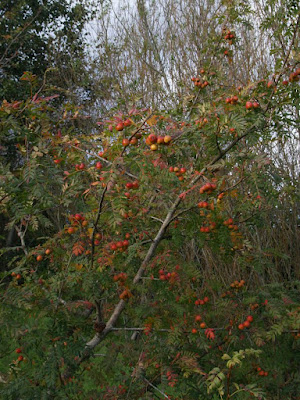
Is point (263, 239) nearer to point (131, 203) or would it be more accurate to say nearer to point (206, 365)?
point (206, 365)

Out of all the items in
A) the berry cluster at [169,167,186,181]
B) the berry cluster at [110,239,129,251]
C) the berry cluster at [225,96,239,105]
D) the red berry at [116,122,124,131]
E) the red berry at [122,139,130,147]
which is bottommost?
the berry cluster at [110,239,129,251]

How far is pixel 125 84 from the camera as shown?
5.76 metres

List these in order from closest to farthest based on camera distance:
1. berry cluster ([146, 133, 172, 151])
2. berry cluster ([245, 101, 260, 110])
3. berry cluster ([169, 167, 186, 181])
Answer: berry cluster ([146, 133, 172, 151]) < berry cluster ([245, 101, 260, 110]) < berry cluster ([169, 167, 186, 181])

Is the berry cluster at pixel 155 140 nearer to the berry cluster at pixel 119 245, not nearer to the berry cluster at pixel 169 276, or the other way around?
the berry cluster at pixel 119 245

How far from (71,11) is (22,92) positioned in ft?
6.74

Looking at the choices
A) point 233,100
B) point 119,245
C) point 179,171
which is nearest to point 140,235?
point 119,245

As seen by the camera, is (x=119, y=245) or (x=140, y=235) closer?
(x=119, y=245)

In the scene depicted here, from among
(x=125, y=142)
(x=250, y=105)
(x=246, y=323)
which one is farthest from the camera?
(x=246, y=323)

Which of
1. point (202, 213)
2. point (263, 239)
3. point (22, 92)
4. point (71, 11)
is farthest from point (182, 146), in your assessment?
point (71, 11)

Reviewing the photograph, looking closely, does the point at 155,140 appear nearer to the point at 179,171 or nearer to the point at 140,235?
the point at 179,171

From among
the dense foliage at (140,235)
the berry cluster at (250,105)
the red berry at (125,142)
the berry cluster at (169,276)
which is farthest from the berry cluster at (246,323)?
the red berry at (125,142)

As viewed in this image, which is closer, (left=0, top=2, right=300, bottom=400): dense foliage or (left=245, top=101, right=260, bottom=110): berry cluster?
(left=0, top=2, right=300, bottom=400): dense foliage

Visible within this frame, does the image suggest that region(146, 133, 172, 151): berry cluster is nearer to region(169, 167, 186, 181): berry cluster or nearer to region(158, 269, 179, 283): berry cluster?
region(169, 167, 186, 181): berry cluster

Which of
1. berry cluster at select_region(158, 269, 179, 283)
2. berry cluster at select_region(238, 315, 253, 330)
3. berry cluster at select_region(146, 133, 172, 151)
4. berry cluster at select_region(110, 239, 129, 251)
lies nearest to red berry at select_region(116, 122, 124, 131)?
berry cluster at select_region(146, 133, 172, 151)
